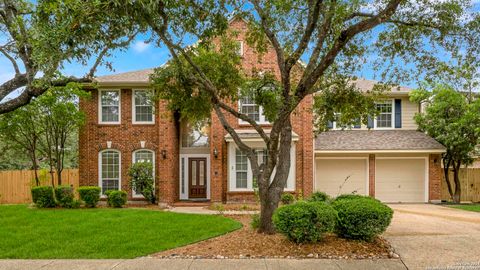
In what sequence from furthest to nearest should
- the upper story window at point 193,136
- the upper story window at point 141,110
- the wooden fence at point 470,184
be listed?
1. the wooden fence at point 470,184
2. the upper story window at point 193,136
3. the upper story window at point 141,110

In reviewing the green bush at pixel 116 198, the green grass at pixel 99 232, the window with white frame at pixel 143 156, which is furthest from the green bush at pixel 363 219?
the window with white frame at pixel 143 156

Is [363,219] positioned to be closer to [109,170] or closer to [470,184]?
[109,170]

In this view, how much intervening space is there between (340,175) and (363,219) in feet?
35.2

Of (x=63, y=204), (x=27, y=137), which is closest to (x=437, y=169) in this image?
(x=63, y=204)

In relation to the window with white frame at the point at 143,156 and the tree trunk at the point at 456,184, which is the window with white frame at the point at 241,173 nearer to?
the window with white frame at the point at 143,156

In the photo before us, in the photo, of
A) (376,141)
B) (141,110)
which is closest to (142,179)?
(141,110)

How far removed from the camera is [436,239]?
874 centimetres

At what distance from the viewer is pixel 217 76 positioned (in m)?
10.1

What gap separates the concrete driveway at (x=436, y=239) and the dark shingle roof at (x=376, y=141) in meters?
4.77

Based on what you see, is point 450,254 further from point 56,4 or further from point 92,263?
point 56,4

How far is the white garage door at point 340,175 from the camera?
18.2m

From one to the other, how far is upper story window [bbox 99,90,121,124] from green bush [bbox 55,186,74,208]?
140 inches

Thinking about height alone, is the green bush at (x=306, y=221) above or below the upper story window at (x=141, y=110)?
below

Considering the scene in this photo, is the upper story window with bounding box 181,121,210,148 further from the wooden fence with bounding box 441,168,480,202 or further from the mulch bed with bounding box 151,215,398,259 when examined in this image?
the wooden fence with bounding box 441,168,480,202
